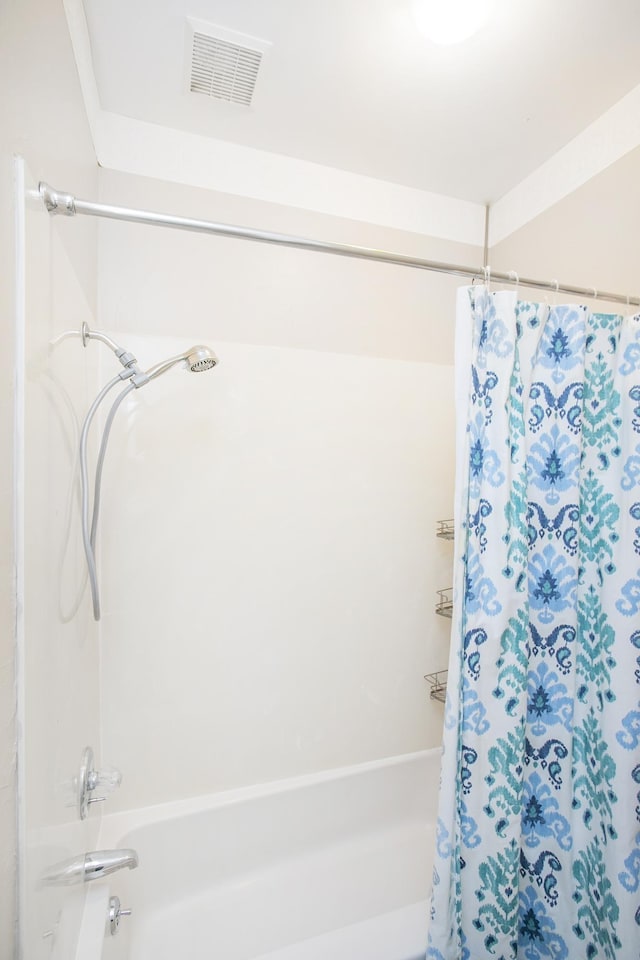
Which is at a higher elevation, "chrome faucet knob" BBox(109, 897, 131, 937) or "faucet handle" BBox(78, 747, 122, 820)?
"faucet handle" BBox(78, 747, 122, 820)

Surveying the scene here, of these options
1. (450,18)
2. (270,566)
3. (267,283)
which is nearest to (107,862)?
(270,566)

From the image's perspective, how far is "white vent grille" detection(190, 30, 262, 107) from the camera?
3.78ft

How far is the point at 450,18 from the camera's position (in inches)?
41.4

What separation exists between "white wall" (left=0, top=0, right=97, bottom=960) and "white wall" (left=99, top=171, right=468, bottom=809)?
360mm

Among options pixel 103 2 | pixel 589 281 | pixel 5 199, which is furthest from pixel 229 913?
pixel 103 2

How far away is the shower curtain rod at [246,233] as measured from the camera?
2.54 feet

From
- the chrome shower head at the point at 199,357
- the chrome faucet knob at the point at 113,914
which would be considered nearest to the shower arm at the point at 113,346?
the chrome shower head at the point at 199,357

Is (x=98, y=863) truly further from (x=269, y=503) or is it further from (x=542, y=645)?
(x=542, y=645)

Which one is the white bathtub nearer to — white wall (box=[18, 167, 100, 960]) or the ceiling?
white wall (box=[18, 167, 100, 960])

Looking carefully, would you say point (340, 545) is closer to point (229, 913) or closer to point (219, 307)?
point (219, 307)

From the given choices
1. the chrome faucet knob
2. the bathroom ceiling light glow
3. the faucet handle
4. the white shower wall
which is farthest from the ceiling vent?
the chrome faucet knob

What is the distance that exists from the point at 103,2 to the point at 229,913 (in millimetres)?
2601

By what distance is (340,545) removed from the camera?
5.42ft

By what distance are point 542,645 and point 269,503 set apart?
0.95 m
